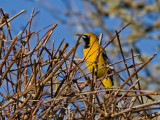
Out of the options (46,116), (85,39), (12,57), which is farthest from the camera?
(85,39)

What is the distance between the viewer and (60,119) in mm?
1628

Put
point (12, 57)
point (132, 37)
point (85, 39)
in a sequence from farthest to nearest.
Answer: point (132, 37) < point (85, 39) < point (12, 57)

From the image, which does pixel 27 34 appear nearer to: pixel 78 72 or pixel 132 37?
pixel 78 72

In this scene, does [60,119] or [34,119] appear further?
[60,119]

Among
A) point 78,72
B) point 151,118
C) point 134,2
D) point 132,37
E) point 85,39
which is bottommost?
point 151,118

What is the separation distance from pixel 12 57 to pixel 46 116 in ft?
1.44

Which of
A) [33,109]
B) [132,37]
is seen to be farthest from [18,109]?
[132,37]

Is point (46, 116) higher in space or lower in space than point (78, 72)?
lower

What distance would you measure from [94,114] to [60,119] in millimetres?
239

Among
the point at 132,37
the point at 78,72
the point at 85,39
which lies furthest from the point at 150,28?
the point at 78,72

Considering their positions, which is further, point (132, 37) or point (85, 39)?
point (132, 37)

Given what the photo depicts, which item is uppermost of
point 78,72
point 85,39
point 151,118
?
point 85,39

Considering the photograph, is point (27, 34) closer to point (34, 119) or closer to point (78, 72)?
point (78, 72)

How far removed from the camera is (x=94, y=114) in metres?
1.47
